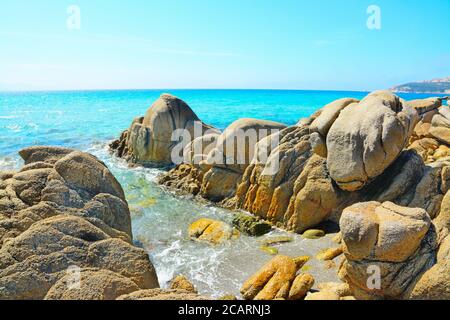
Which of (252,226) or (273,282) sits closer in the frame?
(273,282)

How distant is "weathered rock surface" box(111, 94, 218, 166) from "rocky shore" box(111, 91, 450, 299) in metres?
3.76

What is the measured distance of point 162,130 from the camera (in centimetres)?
2284

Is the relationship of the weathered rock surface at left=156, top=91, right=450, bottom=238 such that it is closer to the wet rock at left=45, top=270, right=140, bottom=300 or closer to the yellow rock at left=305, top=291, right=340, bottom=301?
the yellow rock at left=305, top=291, right=340, bottom=301

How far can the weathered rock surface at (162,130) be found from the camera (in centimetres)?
2289

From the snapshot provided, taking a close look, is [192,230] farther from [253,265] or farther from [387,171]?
[387,171]

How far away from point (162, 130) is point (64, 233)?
16.3 m

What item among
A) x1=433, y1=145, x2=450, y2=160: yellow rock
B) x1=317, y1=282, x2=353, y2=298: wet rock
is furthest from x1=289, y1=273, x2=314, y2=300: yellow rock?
x1=433, y1=145, x2=450, y2=160: yellow rock

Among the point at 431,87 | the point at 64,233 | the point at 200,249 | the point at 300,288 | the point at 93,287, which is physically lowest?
the point at 200,249

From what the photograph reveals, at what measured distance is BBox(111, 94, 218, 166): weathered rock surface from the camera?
22891 millimetres

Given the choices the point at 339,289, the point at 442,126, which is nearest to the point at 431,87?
the point at 442,126

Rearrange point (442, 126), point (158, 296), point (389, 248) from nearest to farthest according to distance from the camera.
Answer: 1. point (158, 296)
2. point (389, 248)
3. point (442, 126)

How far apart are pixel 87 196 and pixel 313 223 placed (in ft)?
25.5

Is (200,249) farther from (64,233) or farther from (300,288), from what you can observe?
(64,233)
